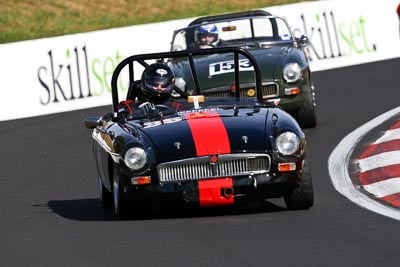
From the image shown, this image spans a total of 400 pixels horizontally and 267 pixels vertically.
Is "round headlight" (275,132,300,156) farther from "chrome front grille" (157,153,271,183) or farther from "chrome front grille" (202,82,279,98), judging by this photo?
"chrome front grille" (202,82,279,98)

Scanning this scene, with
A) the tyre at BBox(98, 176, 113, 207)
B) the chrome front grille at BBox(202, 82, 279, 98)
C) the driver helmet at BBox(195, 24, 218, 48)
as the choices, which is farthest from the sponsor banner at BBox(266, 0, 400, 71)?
the tyre at BBox(98, 176, 113, 207)

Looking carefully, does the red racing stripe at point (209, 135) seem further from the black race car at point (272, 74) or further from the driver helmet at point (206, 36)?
the driver helmet at point (206, 36)

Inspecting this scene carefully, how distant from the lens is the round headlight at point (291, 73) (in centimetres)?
1374

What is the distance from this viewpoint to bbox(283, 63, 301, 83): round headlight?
13.7m

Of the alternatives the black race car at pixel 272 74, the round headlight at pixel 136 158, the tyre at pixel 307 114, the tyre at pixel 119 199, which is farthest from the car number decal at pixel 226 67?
the round headlight at pixel 136 158

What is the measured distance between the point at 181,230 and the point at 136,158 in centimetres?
73

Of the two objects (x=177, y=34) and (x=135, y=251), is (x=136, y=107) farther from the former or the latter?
(x=177, y=34)

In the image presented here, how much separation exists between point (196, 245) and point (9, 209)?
10.1 feet

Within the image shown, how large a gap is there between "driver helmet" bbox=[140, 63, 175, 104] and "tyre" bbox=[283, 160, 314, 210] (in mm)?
1545

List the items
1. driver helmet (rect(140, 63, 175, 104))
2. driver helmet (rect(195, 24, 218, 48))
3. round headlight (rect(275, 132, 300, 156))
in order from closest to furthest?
1. round headlight (rect(275, 132, 300, 156))
2. driver helmet (rect(140, 63, 175, 104))
3. driver helmet (rect(195, 24, 218, 48))

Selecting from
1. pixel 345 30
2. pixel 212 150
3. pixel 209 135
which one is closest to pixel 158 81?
pixel 209 135

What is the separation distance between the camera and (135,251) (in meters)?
7.40

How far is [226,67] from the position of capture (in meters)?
13.9

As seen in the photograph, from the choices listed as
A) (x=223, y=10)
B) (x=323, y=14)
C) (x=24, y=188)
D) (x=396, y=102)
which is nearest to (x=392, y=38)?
(x=323, y=14)
